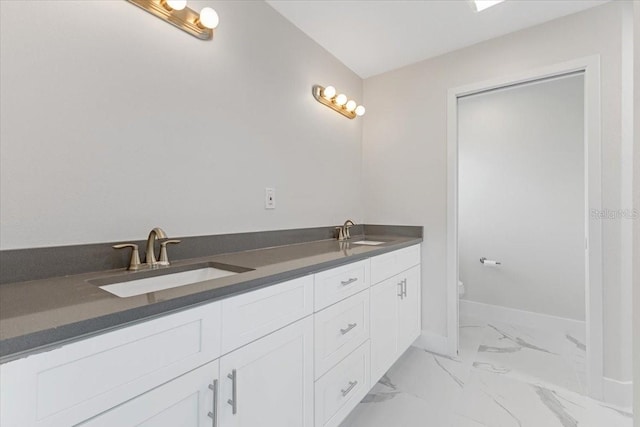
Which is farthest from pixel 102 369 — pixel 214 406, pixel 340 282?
pixel 340 282

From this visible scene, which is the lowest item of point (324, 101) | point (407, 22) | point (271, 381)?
point (271, 381)

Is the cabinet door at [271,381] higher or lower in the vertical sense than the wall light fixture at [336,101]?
lower

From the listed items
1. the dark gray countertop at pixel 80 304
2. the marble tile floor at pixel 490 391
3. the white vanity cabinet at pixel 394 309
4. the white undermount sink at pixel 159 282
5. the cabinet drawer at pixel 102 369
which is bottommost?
the marble tile floor at pixel 490 391

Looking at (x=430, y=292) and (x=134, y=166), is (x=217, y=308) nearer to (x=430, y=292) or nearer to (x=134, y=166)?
(x=134, y=166)

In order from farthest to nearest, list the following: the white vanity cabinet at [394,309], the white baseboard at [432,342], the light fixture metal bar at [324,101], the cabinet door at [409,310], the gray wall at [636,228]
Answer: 1. the white baseboard at [432,342]
2. the light fixture metal bar at [324,101]
3. the cabinet door at [409,310]
4. the white vanity cabinet at [394,309]
5. the gray wall at [636,228]

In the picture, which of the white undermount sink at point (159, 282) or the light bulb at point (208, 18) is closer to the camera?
the white undermount sink at point (159, 282)

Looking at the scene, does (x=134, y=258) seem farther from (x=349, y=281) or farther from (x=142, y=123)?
(x=349, y=281)

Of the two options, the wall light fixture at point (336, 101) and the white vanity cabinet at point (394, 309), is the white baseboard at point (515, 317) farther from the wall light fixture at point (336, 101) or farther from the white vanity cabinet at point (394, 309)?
the wall light fixture at point (336, 101)

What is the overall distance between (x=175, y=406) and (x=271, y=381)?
330mm

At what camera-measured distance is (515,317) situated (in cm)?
285

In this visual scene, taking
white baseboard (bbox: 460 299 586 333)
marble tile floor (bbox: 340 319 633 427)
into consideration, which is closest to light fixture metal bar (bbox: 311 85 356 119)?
marble tile floor (bbox: 340 319 633 427)

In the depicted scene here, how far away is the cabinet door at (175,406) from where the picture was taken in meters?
0.61

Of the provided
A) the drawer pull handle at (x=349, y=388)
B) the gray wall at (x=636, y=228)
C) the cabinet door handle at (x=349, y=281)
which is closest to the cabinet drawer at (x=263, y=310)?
the cabinet door handle at (x=349, y=281)

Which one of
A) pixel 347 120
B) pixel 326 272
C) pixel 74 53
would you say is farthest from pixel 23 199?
pixel 347 120
